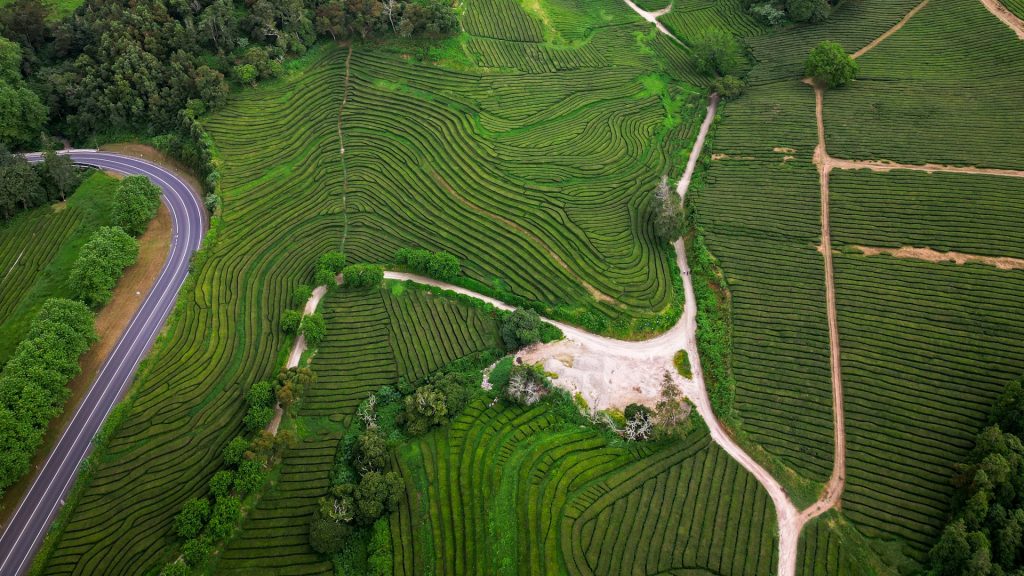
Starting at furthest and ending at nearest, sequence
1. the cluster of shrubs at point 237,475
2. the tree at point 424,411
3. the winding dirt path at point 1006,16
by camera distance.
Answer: the winding dirt path at point 1006,16 → the tree at point 424,411 → the cluster of shrubs at point 237,475

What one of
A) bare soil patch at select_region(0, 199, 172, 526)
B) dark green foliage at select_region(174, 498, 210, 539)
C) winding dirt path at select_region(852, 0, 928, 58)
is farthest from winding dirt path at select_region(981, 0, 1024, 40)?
bare soil patch at select_region(0, 199, 172, 526)

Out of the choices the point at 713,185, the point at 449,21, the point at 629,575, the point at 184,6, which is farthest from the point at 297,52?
the point at 629,575

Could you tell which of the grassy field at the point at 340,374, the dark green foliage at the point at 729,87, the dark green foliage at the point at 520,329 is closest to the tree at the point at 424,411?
the grassy field at the point at 340,374

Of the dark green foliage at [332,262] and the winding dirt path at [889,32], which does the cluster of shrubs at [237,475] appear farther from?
the winding dirt path at [889,32]

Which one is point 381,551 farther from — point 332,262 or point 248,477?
point 332,262

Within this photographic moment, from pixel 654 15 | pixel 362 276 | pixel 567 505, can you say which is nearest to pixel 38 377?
pixel 362 276

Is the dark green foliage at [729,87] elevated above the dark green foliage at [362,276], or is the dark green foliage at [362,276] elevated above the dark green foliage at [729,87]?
the dark green foliage at [729,87]

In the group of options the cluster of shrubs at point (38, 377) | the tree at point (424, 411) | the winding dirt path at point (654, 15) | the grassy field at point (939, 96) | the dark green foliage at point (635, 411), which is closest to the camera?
the cluster of shrubs at point (38, 377)
